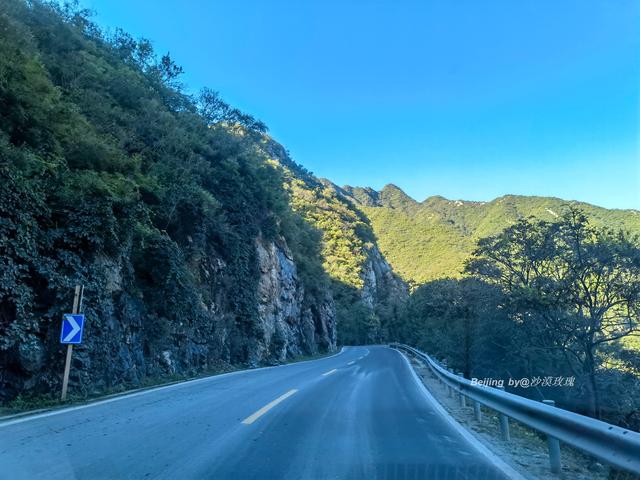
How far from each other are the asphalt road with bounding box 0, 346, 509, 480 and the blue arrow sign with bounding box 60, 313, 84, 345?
1.53 metres

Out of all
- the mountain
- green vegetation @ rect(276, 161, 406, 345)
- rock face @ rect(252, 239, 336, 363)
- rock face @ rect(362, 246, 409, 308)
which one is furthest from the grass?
rock face @ rect(362, 246, 409, 308)

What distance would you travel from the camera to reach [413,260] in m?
130

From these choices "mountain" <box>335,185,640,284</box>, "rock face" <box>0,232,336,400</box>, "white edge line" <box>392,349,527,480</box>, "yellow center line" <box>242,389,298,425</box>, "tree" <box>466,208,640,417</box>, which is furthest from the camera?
"mountain" <box>335,185,640,284</box>

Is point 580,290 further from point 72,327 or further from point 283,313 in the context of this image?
point 283,313

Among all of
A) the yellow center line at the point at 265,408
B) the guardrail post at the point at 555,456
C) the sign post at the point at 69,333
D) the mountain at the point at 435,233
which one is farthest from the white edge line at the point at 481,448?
the mountain at the point at 435,233

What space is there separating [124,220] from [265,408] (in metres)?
7.13

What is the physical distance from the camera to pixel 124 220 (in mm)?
13070

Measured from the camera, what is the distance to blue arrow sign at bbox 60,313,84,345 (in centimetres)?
952

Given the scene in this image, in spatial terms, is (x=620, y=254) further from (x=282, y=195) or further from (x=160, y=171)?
(x=282, y=195)

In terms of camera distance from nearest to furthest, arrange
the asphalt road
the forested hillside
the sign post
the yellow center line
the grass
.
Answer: the asphalt road → the yellow center line → the grass → the sign post → the forested hillside

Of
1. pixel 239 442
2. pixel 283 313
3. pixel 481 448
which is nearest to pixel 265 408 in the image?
pixel 239 442

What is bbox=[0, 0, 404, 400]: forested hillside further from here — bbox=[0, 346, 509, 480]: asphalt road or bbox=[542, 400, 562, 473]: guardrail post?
bbox=[542, 400, 562, 473]: guardrail post

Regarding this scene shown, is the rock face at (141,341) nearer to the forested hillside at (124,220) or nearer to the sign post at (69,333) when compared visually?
the forested hillside at (124,220)

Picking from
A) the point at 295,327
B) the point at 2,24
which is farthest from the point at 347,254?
the point at 2,24
